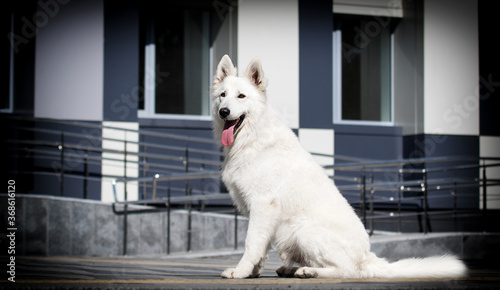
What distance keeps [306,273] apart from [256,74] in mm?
1648

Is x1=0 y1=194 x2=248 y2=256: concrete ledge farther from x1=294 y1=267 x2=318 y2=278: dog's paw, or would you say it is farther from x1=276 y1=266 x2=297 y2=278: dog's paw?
x1=294 y1=267 x2=318 y2=278: dog's paw

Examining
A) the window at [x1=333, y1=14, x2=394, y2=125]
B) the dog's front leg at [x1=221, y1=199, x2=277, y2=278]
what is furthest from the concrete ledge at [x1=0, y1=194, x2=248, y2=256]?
the dog's front leg at [x1=221, y1=199, x2=277, y2=278]

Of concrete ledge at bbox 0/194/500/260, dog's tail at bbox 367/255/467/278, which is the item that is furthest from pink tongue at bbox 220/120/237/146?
concrete ledge at bbox 0/194/500/260

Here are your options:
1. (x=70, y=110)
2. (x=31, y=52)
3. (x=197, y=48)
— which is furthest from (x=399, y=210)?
(x=31, y=52)

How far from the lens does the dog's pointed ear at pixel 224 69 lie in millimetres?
5082

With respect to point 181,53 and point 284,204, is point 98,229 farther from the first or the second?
point 284,204

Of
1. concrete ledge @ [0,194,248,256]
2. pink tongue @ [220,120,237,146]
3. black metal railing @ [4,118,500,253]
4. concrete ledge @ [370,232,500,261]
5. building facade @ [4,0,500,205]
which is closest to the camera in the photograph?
pink tongue @ [220,120,237,146]

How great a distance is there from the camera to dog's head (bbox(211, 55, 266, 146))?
4.86m

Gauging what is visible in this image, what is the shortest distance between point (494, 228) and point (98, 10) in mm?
7687

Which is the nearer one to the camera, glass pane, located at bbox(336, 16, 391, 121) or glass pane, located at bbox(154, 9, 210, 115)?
glass pane, located at bbox(154, 9, 210, 115)

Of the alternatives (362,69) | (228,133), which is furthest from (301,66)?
(228,133)

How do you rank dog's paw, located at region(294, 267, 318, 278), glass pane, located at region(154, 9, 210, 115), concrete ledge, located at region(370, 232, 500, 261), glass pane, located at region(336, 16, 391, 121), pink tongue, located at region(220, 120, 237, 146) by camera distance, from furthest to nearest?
glass pane, located at region(336, 16, 391, 121) < glass pane, located at region(154, 9, 210, 115) < concrete ledge, located at region(370, 232, 500, 261) < pink tongue, located at region(220, 120, 237, 146) < dog's paw, located at region(294, 267, 318, 278)

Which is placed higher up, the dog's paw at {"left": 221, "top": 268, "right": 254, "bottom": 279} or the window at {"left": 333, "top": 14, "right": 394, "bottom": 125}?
the window at {"left": 333, "top": 14, "right": 394, "bottom": 125}

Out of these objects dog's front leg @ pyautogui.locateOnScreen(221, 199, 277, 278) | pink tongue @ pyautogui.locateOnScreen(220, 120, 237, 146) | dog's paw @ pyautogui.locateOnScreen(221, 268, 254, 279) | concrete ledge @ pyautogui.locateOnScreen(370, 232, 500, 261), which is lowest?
concrete ledge @ pyautogui.locateOnScreen(370, 232, 500, 261)
